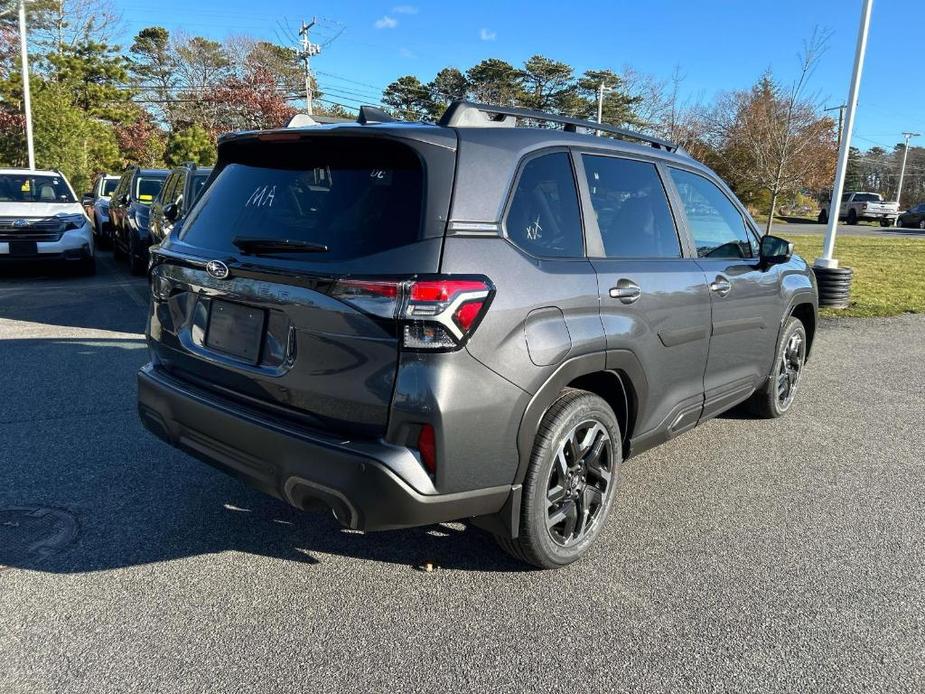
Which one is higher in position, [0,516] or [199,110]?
[199,110]

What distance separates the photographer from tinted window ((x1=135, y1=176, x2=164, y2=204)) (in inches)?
501

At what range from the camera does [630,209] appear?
11.6ft

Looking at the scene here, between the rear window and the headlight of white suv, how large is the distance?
9.24 metres

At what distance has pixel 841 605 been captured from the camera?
114 inches

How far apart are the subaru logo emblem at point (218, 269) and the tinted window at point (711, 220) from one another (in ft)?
8.18

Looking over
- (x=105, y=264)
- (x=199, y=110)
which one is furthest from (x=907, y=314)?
(x=199, y=110)

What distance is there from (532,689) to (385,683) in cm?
50

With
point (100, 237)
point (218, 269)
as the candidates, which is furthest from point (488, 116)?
point (100, 237)

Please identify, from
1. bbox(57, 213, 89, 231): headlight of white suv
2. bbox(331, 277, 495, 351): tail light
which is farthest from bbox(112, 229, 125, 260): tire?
bbox(331, 277, 495, 351): tail light

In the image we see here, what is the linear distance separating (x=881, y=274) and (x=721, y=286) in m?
13.6

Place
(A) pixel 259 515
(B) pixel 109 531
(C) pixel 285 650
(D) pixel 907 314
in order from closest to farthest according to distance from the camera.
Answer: (C) pixel 285 650
(B) pixel 109 531
(A) pixel 259 515
(D) pixel 907 314

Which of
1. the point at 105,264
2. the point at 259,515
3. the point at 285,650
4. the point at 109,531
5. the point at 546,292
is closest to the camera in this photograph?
the point at 285,650

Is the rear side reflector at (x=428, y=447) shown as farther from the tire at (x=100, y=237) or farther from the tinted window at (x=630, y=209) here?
the tire at (x=100, y=237)

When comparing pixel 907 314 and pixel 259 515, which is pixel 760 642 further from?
pixel 907 314
